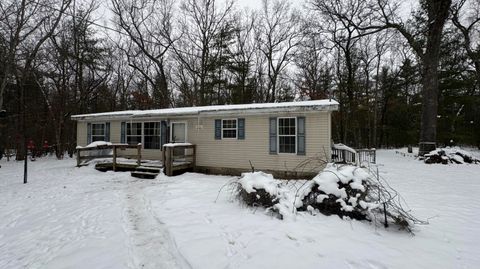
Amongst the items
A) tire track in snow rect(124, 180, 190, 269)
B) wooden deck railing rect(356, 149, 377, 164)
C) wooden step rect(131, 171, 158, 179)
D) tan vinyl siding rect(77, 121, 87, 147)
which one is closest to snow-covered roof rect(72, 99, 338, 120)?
tan vinyl siding rect(77, 121, 87, 147)

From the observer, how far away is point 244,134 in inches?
397

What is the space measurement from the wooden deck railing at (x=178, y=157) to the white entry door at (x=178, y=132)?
532mm

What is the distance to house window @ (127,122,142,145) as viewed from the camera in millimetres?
12391

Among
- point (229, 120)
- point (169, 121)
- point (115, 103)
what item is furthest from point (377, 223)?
point (115, 103)

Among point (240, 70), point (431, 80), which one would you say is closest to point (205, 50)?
point (240, 70)

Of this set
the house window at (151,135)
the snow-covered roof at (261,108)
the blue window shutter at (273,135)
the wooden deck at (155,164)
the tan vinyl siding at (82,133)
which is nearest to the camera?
the snow-covered roof at (261,108)

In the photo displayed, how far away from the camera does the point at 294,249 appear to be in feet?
11.4

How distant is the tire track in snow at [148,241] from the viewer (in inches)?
128

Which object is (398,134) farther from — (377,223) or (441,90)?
(377,223)

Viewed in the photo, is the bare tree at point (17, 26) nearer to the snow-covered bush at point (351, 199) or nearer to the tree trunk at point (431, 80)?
the snow-covered bush at point (351, 199)

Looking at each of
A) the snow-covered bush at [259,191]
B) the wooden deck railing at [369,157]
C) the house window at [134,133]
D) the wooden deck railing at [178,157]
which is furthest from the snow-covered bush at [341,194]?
the house window at [134,133]

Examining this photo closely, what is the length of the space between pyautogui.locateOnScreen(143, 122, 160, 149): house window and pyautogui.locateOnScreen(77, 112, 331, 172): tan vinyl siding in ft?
0.95

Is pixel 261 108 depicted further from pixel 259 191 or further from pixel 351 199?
pixel 351 199

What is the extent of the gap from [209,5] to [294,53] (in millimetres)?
8512
